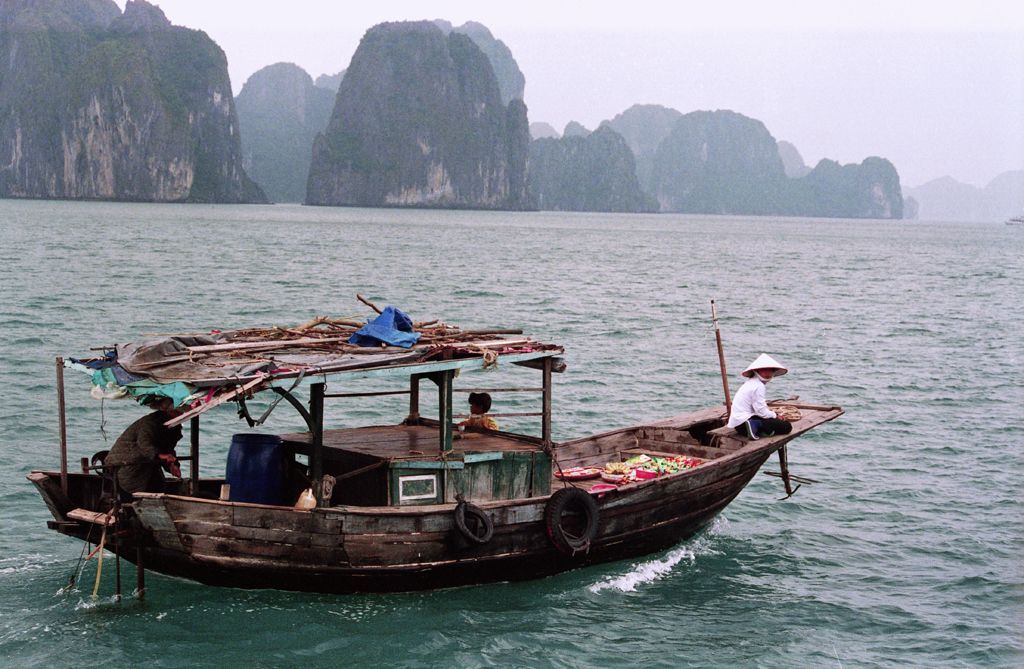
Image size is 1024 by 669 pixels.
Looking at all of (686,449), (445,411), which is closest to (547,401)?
(445,411)

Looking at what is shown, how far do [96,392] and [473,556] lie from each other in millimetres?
3754

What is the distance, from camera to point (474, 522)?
10086 mm

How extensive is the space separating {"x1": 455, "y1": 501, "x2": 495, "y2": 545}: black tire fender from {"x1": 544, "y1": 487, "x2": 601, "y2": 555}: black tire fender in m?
0.68

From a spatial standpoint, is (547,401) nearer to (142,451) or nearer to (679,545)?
(679,545)

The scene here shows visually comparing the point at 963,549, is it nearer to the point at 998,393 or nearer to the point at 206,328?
the point at 998,393

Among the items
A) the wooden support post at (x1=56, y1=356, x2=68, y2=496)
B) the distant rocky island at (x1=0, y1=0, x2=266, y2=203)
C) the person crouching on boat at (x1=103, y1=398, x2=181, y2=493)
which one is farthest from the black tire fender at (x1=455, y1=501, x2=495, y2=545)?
the distant rocky island at (x1=0, y1=0, x2=266, y2=203)

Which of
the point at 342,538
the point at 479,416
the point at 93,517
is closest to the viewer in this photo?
the point at 93,517

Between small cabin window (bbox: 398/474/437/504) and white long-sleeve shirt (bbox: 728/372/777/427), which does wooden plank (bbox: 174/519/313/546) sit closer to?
small cabin window (bbox: 398/474/437/504)

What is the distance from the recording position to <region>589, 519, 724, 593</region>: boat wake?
1109 centimetres

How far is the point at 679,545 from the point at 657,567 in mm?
707

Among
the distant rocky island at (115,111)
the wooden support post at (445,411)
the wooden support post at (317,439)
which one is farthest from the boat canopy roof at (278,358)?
the distant rocky island at (115,111)

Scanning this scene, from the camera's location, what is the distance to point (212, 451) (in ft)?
51.2

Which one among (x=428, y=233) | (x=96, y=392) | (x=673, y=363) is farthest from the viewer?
Result: (x=428, y=233)

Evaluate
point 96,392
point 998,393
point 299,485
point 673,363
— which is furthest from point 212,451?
point 998,393
